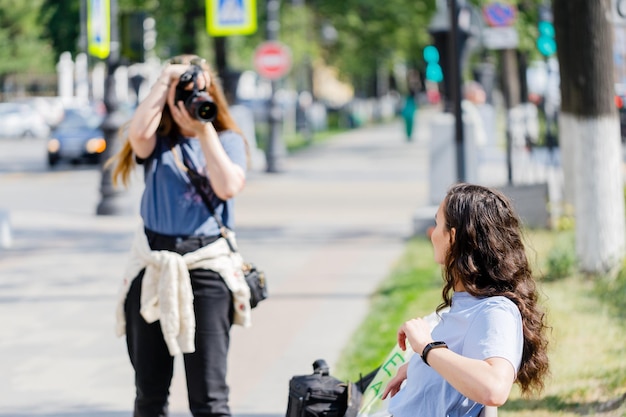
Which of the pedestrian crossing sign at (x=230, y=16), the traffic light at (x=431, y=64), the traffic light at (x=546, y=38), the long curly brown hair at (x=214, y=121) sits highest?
the pedestrian crossing sign at (x=230, y=16)

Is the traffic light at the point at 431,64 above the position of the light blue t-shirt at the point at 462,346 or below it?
above

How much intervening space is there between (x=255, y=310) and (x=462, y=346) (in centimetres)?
608

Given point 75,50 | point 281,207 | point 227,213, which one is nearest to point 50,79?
point 75,50

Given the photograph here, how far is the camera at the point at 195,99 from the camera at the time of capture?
4.23 meters

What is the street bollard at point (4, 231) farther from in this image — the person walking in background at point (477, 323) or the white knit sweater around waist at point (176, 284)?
the person walking in background at point (477, 323)

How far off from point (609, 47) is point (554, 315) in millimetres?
2540

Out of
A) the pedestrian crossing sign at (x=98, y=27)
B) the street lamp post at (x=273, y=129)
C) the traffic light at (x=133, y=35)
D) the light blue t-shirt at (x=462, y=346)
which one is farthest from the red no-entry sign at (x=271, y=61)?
the light blue t-shirt at (x=462, y=346)

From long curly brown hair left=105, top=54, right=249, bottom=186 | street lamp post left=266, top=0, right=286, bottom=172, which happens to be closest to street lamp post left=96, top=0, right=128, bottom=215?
street lamp post left=266, top=0, right=286, bottom=172

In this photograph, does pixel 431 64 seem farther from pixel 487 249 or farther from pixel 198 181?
pixel 487 249

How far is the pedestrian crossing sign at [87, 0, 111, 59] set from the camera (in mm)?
16359

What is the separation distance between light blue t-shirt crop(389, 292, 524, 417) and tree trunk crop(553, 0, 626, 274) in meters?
6.43

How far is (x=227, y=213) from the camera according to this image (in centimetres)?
448

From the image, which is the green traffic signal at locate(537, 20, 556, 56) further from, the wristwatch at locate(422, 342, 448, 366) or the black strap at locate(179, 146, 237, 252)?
the wristwatch at locate(422, 342, 448, 366)

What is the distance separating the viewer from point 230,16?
21.1m
